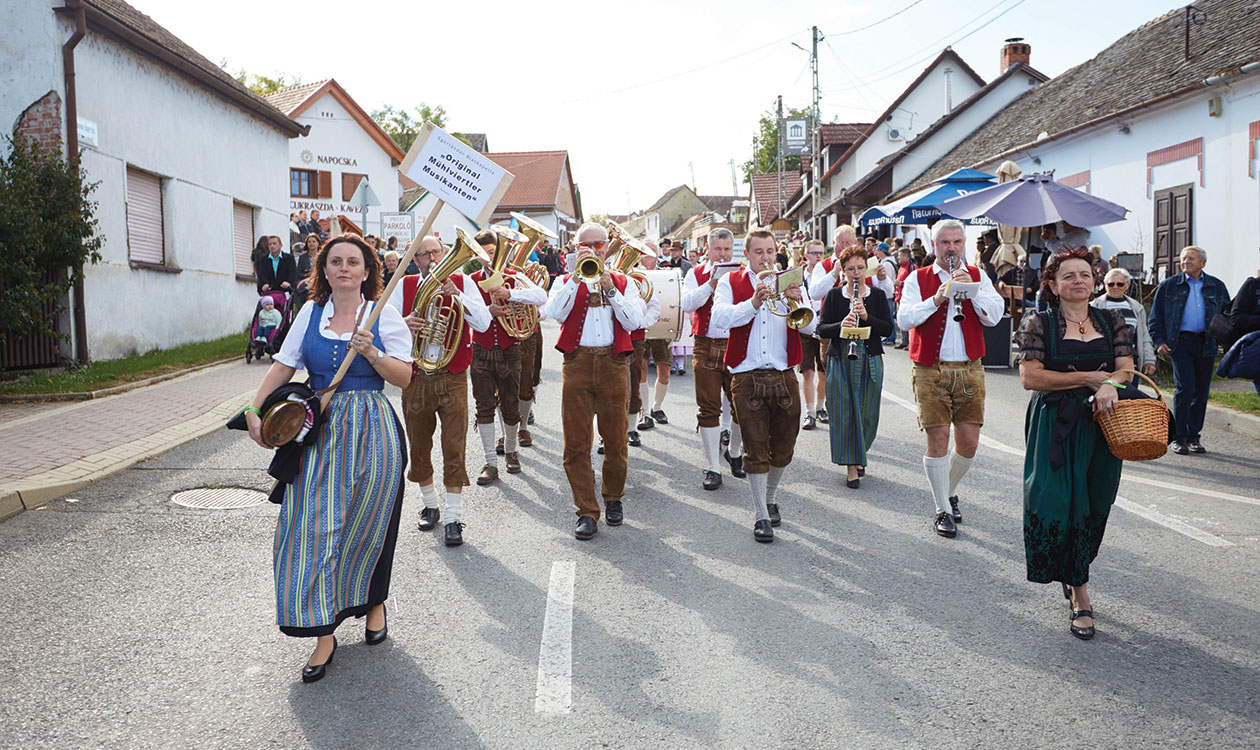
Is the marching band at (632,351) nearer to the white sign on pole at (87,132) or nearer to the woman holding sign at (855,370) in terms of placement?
the woman holding sign at (855,370)

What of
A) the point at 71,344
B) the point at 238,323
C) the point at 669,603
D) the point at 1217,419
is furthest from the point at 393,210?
the point at 669,603

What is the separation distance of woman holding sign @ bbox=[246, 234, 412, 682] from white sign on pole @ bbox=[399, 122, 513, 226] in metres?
0.59

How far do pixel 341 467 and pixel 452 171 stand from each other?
1.70 meters

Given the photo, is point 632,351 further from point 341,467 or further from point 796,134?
point 796,134

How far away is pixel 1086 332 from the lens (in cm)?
490

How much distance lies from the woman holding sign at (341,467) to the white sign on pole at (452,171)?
59 cm

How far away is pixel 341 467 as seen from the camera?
439 centimetres

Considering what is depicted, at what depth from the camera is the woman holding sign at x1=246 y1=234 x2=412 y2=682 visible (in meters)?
4.26

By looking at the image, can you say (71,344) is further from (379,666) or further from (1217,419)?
(1217,419)

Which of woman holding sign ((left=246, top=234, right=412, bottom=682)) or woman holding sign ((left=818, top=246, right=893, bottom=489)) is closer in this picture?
woman holding sign ((left=246, top=234, right=412, bottom=682))

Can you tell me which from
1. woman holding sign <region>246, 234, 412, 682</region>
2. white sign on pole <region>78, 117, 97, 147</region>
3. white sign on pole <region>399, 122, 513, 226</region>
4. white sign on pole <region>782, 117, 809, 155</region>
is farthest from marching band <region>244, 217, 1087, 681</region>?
white sign on pole <region>782, 117, 809, 155</region>

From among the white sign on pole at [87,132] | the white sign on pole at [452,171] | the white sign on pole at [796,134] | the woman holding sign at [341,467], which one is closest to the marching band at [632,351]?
the white sign on pole at [452,171]

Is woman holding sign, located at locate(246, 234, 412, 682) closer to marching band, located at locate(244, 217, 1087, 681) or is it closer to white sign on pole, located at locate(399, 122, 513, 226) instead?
white sign on pole, located at locate(399, 122, 513, 226)

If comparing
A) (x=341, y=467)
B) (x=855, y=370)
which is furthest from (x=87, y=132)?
(x=341, y=467)
